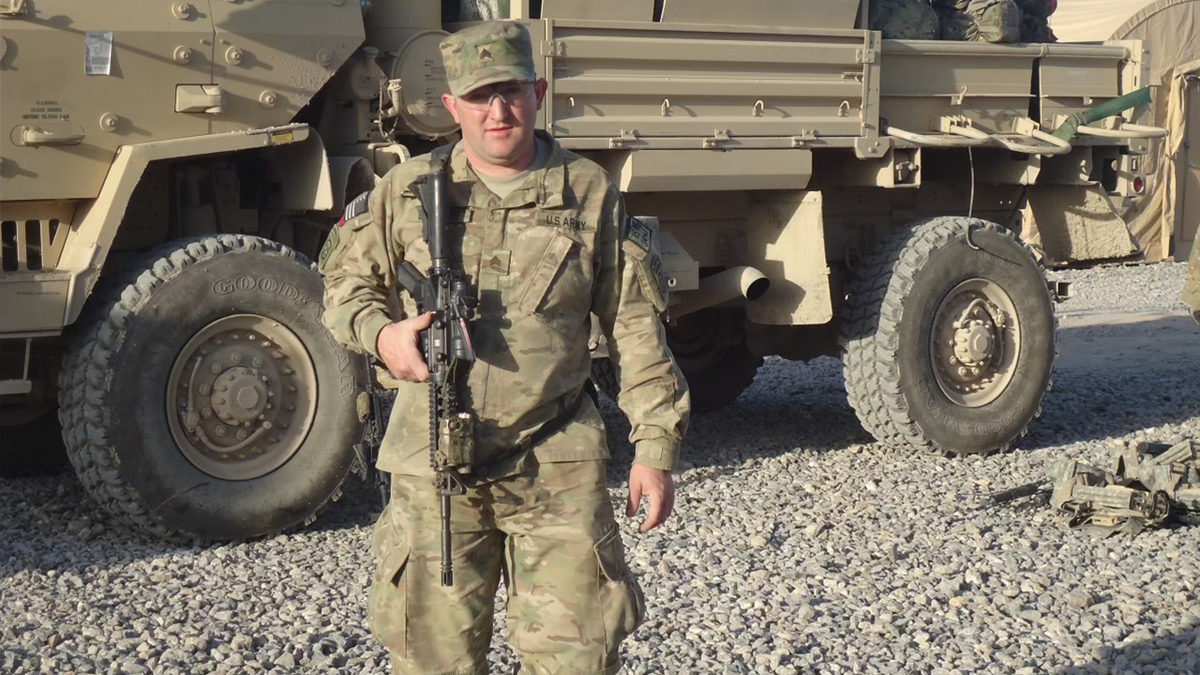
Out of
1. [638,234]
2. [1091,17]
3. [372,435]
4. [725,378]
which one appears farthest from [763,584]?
[1091,17]

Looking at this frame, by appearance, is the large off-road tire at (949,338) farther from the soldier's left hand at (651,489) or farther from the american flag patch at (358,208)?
the american flag patch at (358,208)

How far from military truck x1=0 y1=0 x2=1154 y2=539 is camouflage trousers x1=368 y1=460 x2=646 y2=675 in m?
2.47

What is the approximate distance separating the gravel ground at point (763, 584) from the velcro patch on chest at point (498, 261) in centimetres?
155

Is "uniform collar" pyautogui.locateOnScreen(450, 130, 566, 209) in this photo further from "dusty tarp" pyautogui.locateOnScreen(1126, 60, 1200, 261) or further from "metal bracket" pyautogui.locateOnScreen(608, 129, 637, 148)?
"dusty tarp" pyautogui.locateOnScreen(1126, 60, 1200, 261)

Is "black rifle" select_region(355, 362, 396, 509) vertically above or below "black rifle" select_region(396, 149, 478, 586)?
below

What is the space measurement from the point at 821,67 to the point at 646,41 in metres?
0.94

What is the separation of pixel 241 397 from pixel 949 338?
334cm

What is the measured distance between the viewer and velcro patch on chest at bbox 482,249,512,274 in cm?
322

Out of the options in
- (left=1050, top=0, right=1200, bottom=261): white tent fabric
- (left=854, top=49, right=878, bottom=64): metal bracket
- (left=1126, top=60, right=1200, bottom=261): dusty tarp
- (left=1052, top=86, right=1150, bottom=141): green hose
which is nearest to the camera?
(left=854, top=49, right=878, bottom=64): metal bracket

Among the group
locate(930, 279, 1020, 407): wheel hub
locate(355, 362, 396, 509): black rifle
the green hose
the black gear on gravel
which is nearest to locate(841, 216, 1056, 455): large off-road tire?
locate(930, 279, 1020, 407): wheel hub

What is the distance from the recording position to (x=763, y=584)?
5.18m

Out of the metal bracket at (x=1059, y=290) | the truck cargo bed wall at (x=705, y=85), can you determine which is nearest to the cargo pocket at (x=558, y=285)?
the truck cargo bed wall at (x=705, y=85)

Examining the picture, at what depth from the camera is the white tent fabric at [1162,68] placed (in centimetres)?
1533

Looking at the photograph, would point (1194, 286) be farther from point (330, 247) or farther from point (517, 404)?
point (330, 247)
